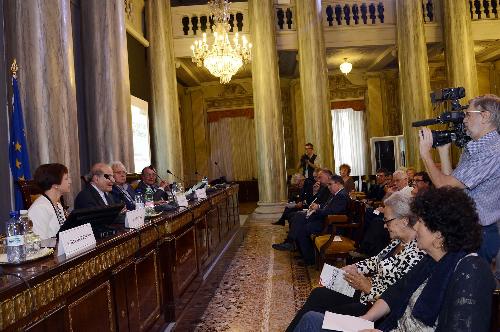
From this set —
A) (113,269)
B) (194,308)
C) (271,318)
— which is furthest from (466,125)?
(194,308)

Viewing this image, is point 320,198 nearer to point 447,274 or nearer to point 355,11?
point 447,274

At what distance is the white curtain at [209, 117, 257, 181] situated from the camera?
16.0 metres

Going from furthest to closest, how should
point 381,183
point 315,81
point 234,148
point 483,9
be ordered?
point 234,148 < point 483,9 < point 315,81 < point 381,183

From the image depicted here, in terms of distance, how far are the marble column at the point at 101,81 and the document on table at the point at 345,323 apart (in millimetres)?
5866

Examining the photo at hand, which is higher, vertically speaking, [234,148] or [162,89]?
[162,89]

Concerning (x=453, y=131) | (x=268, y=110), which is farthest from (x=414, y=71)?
(x=453, y=131)

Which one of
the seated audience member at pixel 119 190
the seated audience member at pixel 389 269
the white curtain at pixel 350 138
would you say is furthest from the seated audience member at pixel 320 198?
the white curtain at pixel 350 138

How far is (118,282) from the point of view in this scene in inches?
97.7

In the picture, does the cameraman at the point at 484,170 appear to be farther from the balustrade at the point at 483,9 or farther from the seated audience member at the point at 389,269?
the balustrade at the point at 483,9

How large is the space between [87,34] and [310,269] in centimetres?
483

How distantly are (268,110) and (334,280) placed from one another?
24.7 feet

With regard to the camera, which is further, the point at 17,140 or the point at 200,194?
the point at 200,194

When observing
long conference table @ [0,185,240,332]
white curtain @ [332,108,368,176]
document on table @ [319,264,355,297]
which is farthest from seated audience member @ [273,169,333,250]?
white curtain @ [332,108,368,176]

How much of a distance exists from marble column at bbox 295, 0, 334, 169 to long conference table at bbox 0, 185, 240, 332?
5.77 m
